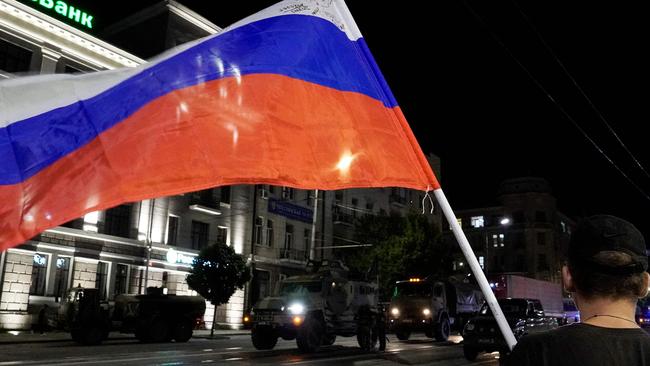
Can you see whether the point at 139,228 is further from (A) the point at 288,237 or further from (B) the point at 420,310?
(B) the point at 420,310

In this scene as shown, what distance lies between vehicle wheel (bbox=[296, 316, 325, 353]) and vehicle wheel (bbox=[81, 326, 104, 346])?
27.8 ft

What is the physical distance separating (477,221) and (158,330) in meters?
71.0

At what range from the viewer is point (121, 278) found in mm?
31453

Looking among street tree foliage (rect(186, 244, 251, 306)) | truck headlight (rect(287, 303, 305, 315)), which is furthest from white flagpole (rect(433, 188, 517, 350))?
street tree foliage (rect(186, 244, 251, 306))

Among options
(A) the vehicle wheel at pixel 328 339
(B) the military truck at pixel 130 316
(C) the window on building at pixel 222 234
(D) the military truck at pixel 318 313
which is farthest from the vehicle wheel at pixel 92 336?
(C) the window on building at pixel 222 234

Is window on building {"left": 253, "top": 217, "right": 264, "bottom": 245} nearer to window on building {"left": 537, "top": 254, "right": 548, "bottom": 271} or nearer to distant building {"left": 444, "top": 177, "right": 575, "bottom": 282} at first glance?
distant building {"left": 444, "top": 177, "right": 575, "bottom": 282}

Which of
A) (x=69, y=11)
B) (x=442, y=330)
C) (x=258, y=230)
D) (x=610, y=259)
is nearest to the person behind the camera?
(x=610, y=259)

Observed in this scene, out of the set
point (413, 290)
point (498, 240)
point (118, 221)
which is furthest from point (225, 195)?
point (498, 240)

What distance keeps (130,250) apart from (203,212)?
6.03 metres

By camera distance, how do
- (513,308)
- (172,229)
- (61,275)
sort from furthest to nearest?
(172,229) < (61,275) < (513,308)

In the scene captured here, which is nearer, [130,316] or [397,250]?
[130,316]

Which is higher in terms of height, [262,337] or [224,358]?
[262,337]

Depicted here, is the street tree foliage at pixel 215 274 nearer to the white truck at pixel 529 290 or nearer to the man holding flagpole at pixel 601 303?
the white truck at pixel 529 290

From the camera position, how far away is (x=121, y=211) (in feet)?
106
